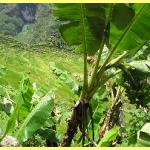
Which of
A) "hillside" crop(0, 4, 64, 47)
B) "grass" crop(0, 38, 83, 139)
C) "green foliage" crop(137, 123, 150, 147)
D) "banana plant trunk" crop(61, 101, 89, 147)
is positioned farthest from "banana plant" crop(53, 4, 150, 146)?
"hillside" crop(0, 4, 64, 47)

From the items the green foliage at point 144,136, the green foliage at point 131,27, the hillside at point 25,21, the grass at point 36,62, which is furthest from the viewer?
the hillside at point 25,21

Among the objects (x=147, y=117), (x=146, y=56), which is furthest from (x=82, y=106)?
(x=147, y=117)

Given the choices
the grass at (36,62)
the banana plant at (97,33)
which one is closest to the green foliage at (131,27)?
the banana plant at (97,33)

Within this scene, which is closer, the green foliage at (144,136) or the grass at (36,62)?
the green foliage at (144,136)

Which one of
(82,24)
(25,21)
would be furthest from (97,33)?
(25,21)

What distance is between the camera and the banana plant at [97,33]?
2.94 m

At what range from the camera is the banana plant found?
2.94m

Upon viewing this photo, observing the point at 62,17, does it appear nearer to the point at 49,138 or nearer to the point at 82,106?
the point at 82,106

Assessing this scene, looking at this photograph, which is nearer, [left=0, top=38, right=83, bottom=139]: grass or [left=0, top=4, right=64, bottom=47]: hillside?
[left=0, top=38, right=83, bottom=139]: grass

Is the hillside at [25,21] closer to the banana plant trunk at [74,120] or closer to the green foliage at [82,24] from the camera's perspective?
the green foliage at [82,24]

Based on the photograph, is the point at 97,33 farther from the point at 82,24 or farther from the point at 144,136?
the point at 144,136

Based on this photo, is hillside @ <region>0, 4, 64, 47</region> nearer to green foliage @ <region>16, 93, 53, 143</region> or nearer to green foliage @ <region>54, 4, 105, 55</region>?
green foliage @ <region>54, 4, 105, 55</region>

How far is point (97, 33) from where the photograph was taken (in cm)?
308

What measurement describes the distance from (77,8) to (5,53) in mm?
50818
